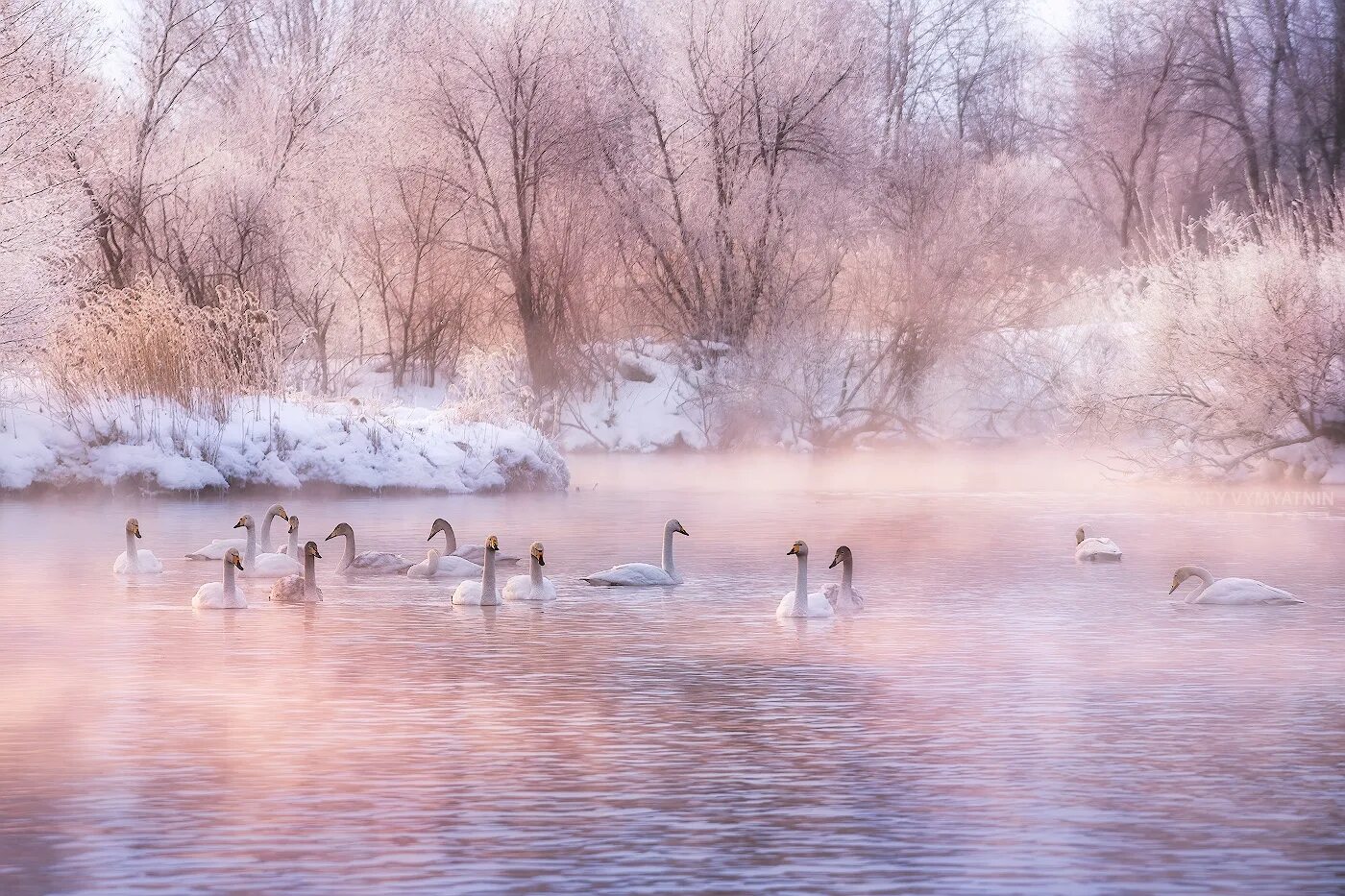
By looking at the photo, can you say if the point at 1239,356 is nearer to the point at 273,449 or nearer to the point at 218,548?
the point at 273,449

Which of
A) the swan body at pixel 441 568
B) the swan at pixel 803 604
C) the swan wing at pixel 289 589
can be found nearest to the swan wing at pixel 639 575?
the swan body at pixel 441 568

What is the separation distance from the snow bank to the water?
864cm

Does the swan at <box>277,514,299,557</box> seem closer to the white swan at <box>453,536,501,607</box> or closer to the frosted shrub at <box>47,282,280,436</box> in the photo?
the white swan at <box>453,536,501,607</box>

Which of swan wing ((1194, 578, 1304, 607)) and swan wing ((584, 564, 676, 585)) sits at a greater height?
swan wing ((584, 564, 676, 585))

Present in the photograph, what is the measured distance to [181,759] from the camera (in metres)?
9.73

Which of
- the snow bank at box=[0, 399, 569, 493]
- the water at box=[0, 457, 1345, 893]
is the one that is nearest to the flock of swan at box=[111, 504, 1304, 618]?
the water at box=[0, 457, 1345, 893]

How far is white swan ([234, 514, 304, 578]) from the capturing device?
18.9 meters

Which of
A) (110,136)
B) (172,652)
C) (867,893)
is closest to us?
(867,893)

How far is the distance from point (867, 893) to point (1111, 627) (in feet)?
28.1

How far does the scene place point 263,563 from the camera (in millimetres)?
18906

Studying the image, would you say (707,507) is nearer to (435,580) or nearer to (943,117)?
(435,580)

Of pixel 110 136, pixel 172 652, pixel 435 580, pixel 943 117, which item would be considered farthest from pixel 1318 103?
pixel 172 652

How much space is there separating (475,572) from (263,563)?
1990mm

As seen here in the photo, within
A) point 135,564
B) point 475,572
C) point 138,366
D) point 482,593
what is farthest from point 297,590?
point 138,366
